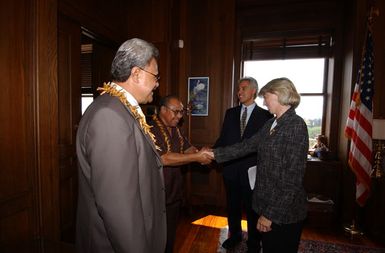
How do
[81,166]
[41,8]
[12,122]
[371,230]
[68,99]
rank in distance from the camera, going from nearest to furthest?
[81,166]
[12,122]
[41,8]
[68,99]
[371,230]

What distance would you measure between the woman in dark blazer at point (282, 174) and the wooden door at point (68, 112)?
6.62 ft

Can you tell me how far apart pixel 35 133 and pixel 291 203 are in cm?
204

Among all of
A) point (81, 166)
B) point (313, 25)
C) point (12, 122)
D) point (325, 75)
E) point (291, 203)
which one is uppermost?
point (313, 25)

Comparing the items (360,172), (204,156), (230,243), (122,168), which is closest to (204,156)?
(204,156)

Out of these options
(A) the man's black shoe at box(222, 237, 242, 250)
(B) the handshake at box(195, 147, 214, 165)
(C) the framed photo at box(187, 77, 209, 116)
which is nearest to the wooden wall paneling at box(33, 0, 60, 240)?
(B) the handshake at box(195, 147, 214, 165)

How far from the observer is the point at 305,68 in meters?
3.88

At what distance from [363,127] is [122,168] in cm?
300

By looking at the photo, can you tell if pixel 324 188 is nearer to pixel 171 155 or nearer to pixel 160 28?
pixel 171 155

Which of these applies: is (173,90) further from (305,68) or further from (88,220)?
(88,220)

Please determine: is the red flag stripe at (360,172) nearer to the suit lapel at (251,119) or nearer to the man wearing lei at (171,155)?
the suit lapel at (251,119)

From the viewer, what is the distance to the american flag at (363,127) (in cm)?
281

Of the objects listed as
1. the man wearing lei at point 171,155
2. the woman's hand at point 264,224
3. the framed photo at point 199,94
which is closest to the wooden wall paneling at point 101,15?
the framed photo at point 199,94

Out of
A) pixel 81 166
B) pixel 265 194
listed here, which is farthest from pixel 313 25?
pixel 81 166

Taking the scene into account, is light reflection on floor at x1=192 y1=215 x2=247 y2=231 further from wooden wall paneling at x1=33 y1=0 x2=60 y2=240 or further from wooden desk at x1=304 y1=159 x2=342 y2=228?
wooden wall paneling at x1=33 y1=0 x2=60 y2=240
